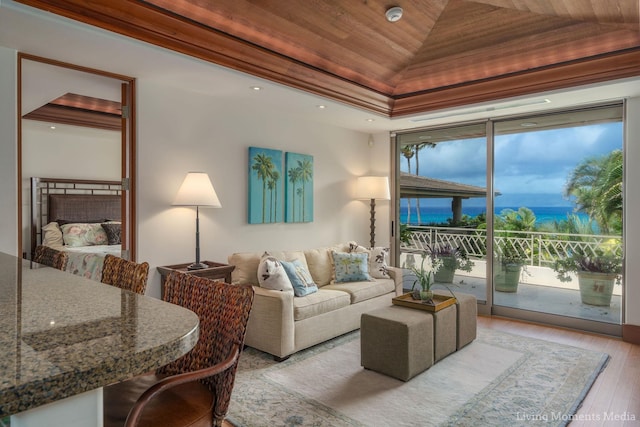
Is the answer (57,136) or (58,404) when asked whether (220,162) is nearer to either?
(57,136)

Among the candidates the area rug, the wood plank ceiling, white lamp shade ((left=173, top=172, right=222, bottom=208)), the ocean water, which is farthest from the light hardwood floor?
the wood plank ceiling

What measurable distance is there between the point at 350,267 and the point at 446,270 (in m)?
1.68

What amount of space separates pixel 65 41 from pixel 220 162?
68.6 inches

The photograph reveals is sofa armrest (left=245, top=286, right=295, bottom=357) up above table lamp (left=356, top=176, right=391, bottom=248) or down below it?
below

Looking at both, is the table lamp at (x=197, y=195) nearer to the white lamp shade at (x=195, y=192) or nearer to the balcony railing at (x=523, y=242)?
the white lamp shade at (x=195, y=192)

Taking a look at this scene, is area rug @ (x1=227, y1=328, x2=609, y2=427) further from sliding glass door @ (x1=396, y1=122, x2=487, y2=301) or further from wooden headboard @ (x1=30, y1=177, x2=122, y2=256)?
wooden headboard @ (x1=30, y1=177, x2=122, y2=256)

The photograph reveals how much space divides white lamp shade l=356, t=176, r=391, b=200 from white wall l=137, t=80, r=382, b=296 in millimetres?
296

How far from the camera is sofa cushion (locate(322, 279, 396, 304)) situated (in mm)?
4113

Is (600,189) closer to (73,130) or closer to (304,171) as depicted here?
(304,171)

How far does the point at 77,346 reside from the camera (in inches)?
28.5

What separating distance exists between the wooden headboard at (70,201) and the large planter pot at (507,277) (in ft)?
16.7

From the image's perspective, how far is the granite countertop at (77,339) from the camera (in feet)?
1.96

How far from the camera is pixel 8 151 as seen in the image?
2871mm

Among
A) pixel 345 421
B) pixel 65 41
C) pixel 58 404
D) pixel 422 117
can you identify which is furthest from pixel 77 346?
pixel 422 117
